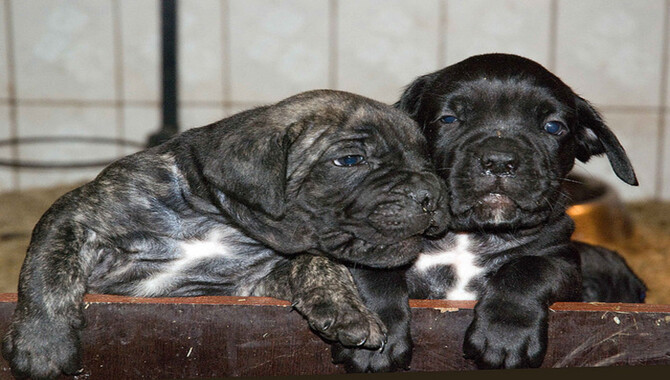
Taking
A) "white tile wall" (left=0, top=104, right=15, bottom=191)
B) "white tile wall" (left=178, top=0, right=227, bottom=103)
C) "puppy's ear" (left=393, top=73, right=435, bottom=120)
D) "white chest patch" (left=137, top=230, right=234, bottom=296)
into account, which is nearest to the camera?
"white chest patch" (left=137, top=230, right=234, bottom=296)

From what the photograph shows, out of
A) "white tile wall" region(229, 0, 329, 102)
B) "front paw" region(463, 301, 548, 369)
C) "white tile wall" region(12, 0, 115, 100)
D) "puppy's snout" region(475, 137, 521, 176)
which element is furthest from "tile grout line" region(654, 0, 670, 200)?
"front paw" region(463, 301, 548, 369)

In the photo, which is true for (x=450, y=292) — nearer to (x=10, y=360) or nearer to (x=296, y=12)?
(x=10, y=360)

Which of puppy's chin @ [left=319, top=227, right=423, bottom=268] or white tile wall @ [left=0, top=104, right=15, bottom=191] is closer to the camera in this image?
puppy's chin @ [left=319, top=227, right=423, bottom=268]

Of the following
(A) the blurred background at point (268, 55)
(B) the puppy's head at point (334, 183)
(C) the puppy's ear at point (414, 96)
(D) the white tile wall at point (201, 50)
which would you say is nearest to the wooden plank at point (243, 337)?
(B) the puppy's head at point (334, 183)

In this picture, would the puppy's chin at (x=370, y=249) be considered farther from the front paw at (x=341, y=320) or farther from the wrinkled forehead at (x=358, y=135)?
the wrinkled forehead at (x=358, y=135)

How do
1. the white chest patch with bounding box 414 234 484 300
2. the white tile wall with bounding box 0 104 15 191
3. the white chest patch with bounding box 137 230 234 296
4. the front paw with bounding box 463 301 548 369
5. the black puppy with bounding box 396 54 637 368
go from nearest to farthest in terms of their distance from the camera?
the front paw with bounding box 463 301 548 369
the black puppy with bounding box 396 54 637 368
the white chest patch with bounding box 137 230 234 296
the white chest patch with bounding box 414 234 484 300
the white tile wall with bounding box 0 104 15 191

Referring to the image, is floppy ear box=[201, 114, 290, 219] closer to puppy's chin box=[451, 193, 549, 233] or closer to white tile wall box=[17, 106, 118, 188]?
puppy's chin box=[451, 193, 549, 233]

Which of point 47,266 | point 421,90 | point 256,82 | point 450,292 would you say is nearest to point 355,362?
point 450,292

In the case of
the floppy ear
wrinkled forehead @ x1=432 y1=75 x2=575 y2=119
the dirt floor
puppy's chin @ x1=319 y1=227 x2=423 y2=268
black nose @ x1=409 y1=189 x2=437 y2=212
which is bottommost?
the dirt floor
